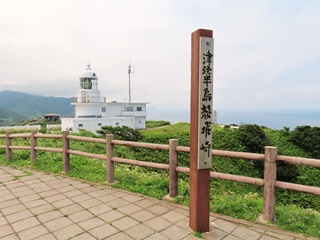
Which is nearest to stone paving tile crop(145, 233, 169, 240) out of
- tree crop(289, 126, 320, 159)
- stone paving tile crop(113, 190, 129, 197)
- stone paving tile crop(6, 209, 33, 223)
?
stone paving tile crop(113, 190, 129, 197)

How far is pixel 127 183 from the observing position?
4762 millimetres

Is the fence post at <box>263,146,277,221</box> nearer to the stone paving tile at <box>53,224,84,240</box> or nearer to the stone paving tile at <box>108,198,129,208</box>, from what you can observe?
the stone paving tile at <box>108,198,129,208</box>

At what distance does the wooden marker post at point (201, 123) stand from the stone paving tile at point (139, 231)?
0.58 meters

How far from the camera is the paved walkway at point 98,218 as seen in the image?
9.32 feet

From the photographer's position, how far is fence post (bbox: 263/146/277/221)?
312 cm

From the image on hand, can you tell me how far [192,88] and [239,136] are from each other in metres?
11.8

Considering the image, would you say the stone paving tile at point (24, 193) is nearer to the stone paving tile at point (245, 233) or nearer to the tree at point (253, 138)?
the stone paving tile at point (245, 233)

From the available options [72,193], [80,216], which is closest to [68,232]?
[80,216]

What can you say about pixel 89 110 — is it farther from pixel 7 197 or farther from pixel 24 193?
pixel 7 197

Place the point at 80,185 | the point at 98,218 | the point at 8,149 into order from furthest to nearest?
the point at 8,149, the point at 80,185, the point at 98,218

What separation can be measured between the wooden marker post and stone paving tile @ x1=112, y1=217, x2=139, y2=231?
83 cm

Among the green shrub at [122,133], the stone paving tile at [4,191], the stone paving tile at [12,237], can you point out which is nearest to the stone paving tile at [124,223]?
the stone paving tile at [12,237]

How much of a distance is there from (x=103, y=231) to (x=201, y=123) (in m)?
1.90

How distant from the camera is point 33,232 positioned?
2.90 m
